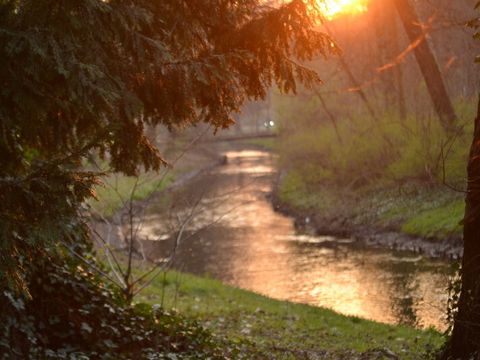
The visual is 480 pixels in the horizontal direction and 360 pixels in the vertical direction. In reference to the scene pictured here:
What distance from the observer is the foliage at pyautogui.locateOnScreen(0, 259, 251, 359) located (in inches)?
235

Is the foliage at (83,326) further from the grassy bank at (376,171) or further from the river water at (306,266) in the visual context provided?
the grassy bank at (376,171)

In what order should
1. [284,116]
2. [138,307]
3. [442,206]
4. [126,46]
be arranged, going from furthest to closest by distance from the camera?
1. [284,116]
2. [442,206]
3. [138,307]
4. [126,46]

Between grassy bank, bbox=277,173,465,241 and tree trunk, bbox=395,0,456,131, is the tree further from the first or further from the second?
grassy bank, bbox=277,173,465,241

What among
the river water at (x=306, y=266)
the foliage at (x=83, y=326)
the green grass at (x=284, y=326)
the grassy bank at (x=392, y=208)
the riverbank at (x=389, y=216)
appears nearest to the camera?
the foliage at (x=83, y=326)

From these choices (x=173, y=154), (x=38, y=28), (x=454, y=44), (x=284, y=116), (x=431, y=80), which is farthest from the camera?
(x=173, y=154)

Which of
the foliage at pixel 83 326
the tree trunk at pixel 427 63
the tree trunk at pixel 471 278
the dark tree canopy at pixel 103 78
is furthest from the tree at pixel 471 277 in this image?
the tree trunk at pixel 427 63

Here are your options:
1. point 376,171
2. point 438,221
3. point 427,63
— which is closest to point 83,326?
point 427,63

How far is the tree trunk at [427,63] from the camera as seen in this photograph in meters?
17.2

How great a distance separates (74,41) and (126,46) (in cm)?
92

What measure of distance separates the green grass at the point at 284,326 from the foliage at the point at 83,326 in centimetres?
111

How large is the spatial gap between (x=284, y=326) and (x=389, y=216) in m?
13.5

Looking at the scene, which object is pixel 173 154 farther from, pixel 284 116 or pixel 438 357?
pixel 438 357

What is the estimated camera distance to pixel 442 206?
2248 cm

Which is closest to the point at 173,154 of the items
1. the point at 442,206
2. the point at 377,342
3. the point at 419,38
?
the point at 442,206
